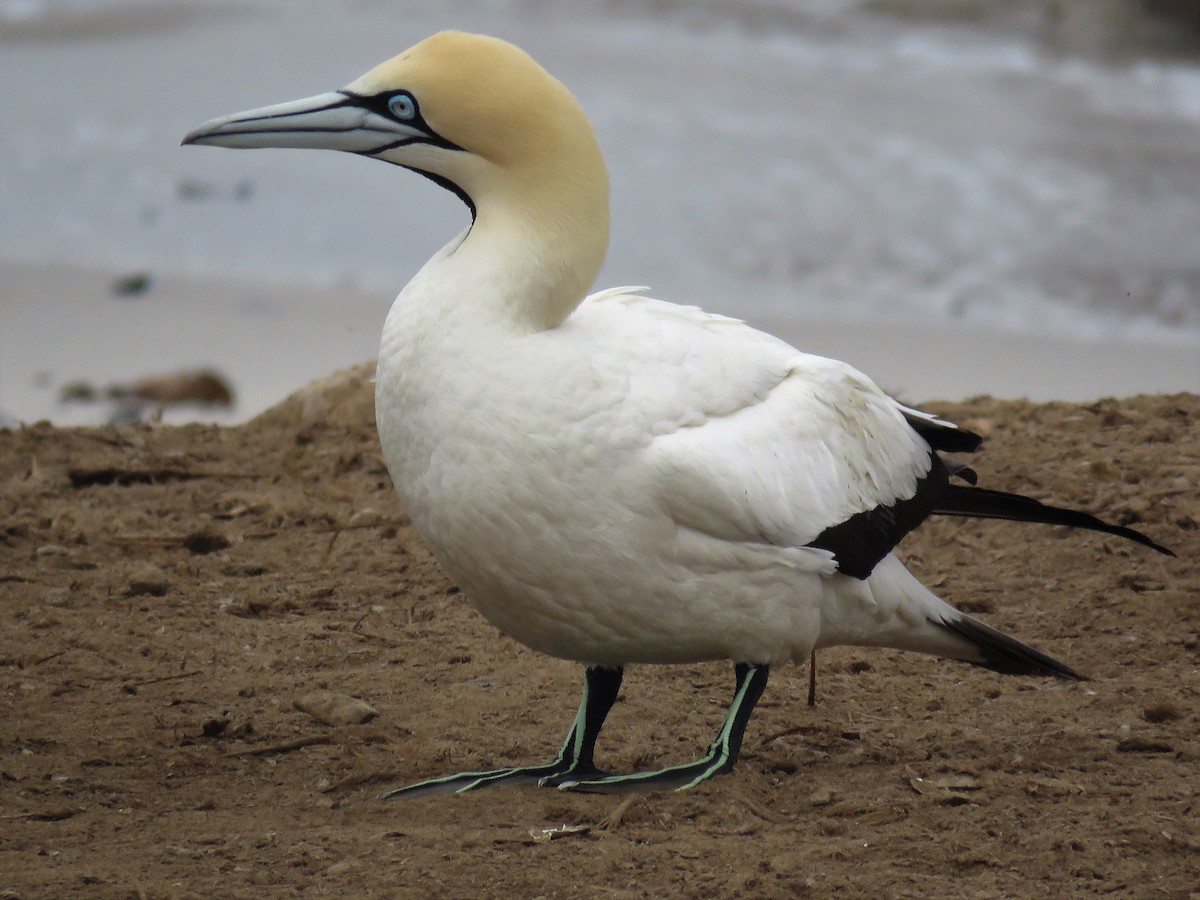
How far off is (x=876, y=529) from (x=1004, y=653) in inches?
25.4

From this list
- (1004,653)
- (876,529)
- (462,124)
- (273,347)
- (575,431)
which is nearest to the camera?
(575,431)

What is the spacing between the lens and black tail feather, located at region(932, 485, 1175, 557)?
4.10m

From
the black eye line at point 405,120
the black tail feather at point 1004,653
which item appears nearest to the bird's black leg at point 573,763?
the black tail feather at point 1004,653

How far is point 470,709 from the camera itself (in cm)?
447

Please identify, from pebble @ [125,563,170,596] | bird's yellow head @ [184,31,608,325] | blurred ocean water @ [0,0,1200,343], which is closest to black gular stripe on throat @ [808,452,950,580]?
bird's yellow head @ [184,31,608,325]

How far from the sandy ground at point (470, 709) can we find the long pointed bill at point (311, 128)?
1.52m

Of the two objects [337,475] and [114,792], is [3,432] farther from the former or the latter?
[114,792]

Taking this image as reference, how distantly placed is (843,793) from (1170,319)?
303 inches

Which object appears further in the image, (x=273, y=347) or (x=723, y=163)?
(x=723, y=163)

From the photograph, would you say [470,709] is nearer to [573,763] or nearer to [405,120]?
[573,763]

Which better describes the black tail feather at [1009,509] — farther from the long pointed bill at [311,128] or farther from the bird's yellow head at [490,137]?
the long pointed bill at [311,128]

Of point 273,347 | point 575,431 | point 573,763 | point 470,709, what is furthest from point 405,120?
point 273,347

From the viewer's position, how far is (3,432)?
6.78 m

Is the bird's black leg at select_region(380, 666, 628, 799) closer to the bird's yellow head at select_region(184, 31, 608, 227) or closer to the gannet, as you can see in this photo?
the gannet
